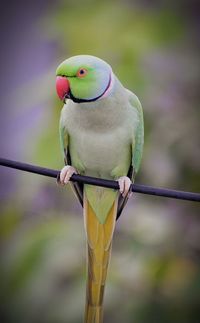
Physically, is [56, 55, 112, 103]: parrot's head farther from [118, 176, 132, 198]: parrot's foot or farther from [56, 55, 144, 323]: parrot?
[118, 176, 132, 198]: parrot's foot

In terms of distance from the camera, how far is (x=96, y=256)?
Answer: 60.8 inches

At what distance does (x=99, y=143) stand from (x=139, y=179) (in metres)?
0.21

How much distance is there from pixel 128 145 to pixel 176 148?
16cm

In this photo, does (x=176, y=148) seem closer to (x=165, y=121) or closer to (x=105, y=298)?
(x=165, y=121)

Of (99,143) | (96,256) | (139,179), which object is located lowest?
(96,256)

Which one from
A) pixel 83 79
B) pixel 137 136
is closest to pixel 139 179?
pixel 137 136

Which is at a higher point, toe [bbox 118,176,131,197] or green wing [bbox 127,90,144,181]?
green wing [bbox 127,90,144,181]

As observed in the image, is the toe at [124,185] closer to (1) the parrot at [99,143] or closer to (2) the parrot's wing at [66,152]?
(1) the parrot at [99,143]

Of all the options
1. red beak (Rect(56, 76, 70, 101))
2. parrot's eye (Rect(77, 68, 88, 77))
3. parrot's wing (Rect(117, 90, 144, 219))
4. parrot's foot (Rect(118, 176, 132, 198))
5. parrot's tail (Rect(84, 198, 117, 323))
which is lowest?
parrot's tail (Rect(84, 198, 117, 323))

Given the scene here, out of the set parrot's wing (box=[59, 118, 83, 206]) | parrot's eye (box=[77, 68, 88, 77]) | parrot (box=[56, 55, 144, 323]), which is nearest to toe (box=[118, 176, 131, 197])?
parrot (box=[56, 55, 144, 323])

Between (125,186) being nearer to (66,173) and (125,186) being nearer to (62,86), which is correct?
(66,173)

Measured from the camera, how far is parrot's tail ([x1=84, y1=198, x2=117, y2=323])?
149cm

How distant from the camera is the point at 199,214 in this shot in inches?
65.8

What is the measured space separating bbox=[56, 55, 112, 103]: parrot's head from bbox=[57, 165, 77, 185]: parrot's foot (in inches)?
5.7
